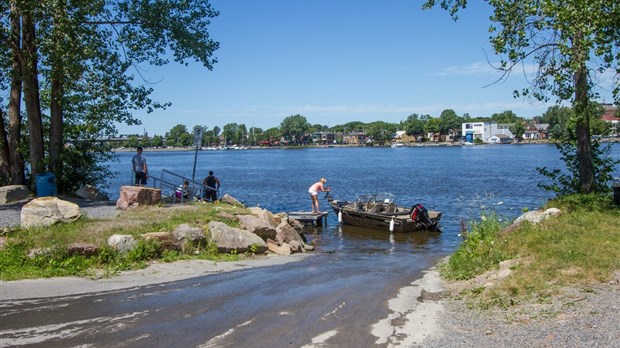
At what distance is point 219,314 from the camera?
8867 mm

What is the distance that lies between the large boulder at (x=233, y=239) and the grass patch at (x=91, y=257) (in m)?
0.27

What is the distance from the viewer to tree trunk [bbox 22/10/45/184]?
64.8 feet

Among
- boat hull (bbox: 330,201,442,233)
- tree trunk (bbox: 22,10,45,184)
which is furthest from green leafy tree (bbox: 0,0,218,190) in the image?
boat hull (bbox: 330,201,442,233)

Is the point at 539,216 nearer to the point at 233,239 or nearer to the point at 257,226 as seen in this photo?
the point at 257,226

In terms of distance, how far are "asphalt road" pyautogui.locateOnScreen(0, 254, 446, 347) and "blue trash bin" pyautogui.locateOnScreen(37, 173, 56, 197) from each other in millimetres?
10709

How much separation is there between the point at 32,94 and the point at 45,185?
3598mm

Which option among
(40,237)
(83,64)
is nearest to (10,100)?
(83,64)

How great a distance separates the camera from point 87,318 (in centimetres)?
849

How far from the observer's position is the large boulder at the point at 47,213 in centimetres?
1345

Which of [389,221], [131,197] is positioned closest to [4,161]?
[131,197]

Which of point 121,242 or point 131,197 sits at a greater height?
point 131,197

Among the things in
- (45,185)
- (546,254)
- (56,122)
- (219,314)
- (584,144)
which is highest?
(56,122)

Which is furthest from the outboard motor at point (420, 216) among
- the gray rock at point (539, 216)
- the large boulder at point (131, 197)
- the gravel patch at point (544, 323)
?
the gravel patch at point (544, 323)

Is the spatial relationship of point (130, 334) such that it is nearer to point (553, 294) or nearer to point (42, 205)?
point (553, 294)
